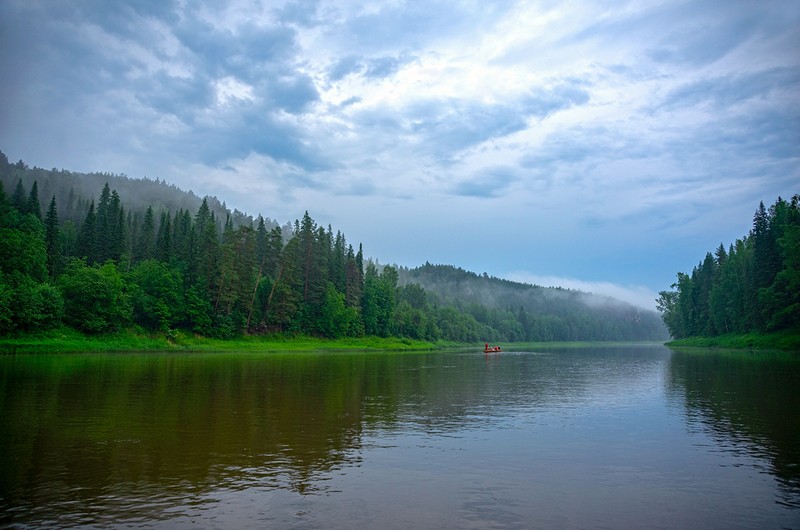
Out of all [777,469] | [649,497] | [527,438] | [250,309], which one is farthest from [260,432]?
[250,309]

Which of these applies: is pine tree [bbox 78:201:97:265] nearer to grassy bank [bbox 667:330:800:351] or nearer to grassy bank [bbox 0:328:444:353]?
grassy bank [bbox 0:328:444:353]

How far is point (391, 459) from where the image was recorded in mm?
17812

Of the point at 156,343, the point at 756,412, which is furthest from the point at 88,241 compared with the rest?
the point at 756,412

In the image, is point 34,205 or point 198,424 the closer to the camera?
point 198,424

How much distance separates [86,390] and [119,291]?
58.0m

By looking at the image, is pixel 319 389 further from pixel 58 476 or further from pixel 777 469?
pixel 777 469

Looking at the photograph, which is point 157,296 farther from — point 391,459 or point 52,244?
point 391,459

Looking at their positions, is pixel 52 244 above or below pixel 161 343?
above

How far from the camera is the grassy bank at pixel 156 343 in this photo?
65500 mm

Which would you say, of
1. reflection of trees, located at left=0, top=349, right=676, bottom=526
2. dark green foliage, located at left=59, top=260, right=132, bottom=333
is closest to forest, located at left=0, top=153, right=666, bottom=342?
dark green foliage, located at left=59, top=260, right=132, bottom=333

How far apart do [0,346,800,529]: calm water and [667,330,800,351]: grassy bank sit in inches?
2446

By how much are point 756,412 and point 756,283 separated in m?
91.2

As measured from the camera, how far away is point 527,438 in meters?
21.3

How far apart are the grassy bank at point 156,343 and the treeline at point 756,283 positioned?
259 feet
